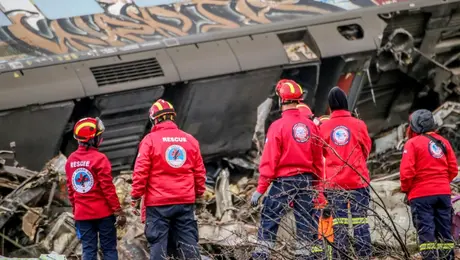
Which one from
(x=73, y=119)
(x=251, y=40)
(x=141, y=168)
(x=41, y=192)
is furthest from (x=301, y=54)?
(x=141, y=168)

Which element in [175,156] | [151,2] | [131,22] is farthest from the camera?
[151,2]

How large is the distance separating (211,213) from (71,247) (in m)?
1.55

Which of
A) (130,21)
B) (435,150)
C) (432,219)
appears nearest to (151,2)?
(130,21)

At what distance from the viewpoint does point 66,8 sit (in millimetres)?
11773

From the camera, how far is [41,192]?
399 inches

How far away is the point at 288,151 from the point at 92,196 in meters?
1.66

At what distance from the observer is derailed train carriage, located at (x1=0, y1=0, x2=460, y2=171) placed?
11.1 meters

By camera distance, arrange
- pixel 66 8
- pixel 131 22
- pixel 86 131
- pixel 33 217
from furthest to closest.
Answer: pixel 131 22, pixel 66 8, pixel 33 217, pixel 86 131

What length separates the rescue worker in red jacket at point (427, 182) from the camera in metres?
8.61

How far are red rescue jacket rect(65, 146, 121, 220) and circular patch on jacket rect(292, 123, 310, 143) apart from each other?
157 cm

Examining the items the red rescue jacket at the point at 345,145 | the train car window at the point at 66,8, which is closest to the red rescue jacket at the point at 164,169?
the red rescue jacket at the point at 345,145

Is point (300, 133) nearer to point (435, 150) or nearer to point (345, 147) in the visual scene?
point (345, 147)

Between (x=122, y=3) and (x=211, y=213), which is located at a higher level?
(x=122, y=3)

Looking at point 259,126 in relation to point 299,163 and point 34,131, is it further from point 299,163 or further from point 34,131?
point 299,163
